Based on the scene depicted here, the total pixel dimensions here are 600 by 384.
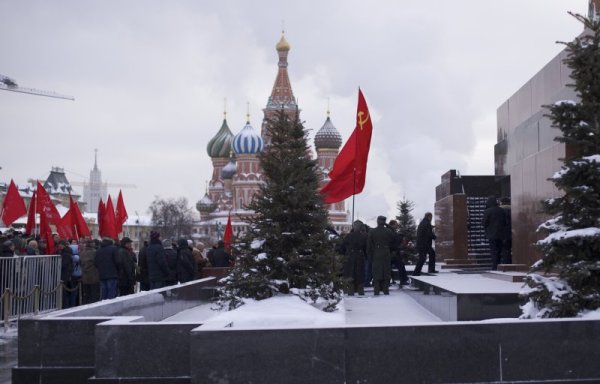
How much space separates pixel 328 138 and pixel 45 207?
68.3 meters

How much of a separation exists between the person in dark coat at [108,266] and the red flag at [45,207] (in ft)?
11.6

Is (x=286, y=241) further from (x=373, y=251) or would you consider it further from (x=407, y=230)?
(x=407, y=230)

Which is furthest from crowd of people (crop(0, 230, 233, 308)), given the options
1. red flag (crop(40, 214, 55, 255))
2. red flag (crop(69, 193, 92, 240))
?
red flag (crop(69, 193, 92, 240))

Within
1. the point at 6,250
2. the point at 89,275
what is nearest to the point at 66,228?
the point at 89,275

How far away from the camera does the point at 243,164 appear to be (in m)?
85.7

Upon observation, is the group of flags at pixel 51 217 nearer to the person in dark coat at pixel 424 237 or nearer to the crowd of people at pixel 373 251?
the crowd of people at pixel 373 251

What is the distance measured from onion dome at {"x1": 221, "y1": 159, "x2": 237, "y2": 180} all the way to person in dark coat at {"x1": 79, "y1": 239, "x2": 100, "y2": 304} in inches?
3019

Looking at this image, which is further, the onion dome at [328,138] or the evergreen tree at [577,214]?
the onion dome at [328,138]

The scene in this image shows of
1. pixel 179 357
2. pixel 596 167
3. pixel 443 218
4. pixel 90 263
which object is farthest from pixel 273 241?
pixel 443 218

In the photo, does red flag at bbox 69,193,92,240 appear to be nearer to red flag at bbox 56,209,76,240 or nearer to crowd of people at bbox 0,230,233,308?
red flag at bbox 56,209,76,240

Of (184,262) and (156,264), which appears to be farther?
(184,262)

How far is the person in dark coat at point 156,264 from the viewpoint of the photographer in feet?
47.0

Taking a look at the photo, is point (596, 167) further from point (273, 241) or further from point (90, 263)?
point (90, 263)

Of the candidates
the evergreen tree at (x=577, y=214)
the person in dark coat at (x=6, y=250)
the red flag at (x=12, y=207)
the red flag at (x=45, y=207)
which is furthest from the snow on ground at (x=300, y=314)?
the red flag at (x=12, y=207)
